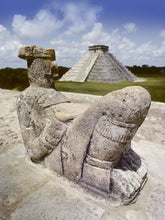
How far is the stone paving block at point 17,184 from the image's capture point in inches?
77.3

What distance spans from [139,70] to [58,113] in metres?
17.8

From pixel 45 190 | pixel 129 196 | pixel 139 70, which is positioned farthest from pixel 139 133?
pixel 139 70

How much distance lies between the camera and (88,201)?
1.97 metres

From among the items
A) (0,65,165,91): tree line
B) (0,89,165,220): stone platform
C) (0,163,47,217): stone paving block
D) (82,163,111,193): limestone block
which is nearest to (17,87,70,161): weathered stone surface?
(0,163,47,217): stone paving block

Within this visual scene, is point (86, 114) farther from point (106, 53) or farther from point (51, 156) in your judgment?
point (106, 53)

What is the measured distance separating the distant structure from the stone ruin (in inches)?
491

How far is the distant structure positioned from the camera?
A: 1515 centimetres

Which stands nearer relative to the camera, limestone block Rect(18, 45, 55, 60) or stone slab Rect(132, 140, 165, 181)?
limestone block Rect(18, 45, 55, 60)

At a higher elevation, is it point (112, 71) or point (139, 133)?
point (112, 71)

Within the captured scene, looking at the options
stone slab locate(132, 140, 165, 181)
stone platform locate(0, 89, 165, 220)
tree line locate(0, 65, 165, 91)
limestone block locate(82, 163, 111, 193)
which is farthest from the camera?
tree line locate(0, 65, 165, 91)

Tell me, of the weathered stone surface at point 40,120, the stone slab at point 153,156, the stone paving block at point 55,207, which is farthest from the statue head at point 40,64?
the stone slab at point 153,156

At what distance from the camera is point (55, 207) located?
188 centimetres

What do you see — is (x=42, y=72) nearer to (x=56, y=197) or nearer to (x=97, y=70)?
(x=56, y=197)

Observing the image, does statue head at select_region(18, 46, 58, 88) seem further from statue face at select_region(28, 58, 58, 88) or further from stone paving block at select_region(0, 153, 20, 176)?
stone paving block at select_region(0, 153, 20, 176)
